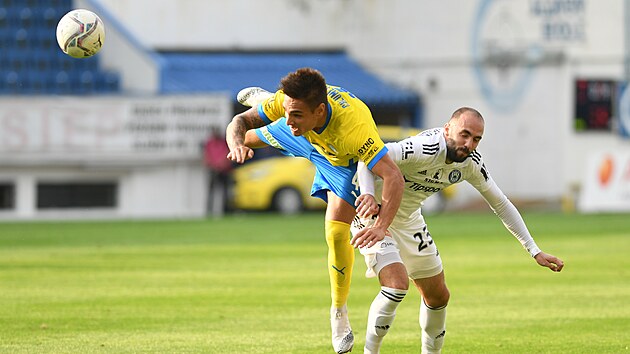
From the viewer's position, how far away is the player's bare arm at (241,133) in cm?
900

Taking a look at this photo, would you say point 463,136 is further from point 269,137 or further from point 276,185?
point 276,185

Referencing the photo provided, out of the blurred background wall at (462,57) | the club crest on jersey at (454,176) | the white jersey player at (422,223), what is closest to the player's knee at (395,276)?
the white jersey player at (422,223)

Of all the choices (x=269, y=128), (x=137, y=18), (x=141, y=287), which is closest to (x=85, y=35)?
(x=269, y=128)

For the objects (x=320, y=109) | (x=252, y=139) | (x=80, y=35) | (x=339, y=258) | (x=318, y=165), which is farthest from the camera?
(x=80, y=35)

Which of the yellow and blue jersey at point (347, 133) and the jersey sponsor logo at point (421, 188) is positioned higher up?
the yellow and blue jersey at point (347, 133)

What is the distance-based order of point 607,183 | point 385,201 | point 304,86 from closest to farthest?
point 385,201 < point 304,86 < point 607,183

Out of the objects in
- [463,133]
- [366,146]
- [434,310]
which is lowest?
[434,310]

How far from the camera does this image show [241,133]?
31.0ft

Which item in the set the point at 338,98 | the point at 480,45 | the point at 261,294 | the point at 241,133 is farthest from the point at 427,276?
the point at 480,45

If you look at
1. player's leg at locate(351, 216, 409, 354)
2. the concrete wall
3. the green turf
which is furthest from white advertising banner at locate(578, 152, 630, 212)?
player's leg at locate(351, 216, 409, 354)

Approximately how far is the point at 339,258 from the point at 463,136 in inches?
67.4

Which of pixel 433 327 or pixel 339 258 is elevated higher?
pixel 339 258

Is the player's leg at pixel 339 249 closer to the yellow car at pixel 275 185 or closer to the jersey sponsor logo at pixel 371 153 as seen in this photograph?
the jersey sponsor logo at pixel 371 153

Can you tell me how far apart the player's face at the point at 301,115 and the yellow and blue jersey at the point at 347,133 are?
4.9 inches
